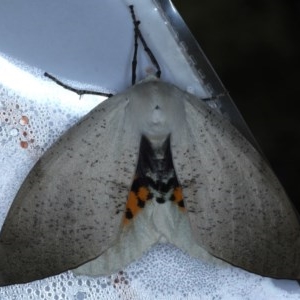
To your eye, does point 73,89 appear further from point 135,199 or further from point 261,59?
point 261,59

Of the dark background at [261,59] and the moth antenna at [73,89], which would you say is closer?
the moth antenna at [73,89]

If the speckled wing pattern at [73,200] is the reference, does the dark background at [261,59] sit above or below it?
above

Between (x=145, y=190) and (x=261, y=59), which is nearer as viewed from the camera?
(x=145, y=190)

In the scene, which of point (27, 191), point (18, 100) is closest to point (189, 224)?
point (27, 191)

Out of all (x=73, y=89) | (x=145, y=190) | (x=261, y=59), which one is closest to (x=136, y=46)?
(x=73, y=89)

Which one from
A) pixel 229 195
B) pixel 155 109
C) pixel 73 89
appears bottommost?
pixel 229 195

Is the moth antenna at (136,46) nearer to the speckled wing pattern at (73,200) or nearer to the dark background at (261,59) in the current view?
the speckled wing pattern at (73,200)

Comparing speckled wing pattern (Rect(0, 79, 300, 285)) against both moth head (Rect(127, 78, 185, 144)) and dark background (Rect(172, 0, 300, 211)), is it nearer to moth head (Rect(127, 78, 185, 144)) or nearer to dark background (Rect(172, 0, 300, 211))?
moth head (Rect(127, 78, 185, 144))

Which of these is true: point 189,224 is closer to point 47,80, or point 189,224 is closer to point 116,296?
point 116,296

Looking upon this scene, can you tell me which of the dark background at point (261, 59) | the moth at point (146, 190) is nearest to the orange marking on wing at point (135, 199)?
the moth at point (146, 190)
